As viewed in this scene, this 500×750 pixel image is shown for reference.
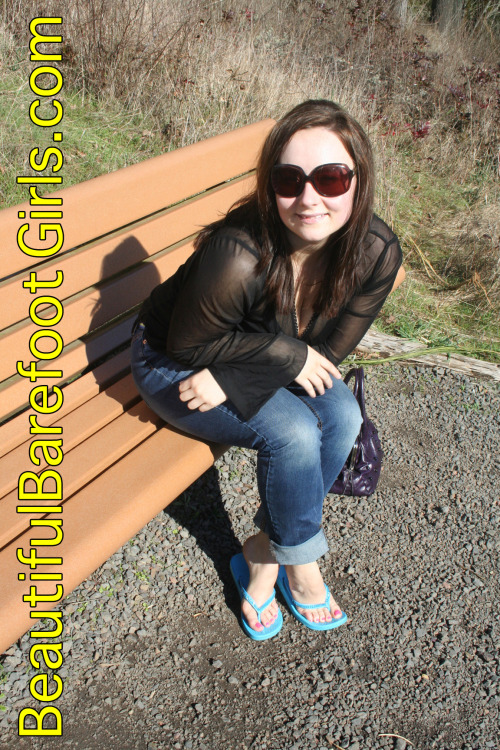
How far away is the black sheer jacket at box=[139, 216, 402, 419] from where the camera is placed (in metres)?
1.99

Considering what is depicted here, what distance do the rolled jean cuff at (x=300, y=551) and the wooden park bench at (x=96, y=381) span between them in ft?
1.17

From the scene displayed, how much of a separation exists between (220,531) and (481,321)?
2.34 m

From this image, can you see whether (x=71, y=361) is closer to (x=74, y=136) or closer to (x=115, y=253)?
(x=115, y=253)

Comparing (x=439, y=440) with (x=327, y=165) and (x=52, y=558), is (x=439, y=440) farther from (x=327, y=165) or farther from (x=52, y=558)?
(x=52, y=558)

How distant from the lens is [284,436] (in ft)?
6.70

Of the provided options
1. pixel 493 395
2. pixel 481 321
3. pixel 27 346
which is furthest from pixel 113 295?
pixel 481 321

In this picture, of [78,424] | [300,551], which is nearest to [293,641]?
[300,551]

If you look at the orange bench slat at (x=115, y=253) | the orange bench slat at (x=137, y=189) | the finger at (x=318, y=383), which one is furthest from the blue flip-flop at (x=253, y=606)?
the orange bench slat at (x=137, y=189)

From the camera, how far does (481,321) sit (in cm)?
420

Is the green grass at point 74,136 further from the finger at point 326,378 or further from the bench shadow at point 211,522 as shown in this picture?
the finger at point 326,378

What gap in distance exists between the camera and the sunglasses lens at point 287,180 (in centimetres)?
190

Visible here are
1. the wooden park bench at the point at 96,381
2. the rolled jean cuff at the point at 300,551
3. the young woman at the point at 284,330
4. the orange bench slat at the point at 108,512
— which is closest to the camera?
the orange bench slat at the point at 108,512

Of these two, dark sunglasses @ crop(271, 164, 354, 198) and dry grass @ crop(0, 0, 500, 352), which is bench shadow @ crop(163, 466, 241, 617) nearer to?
dark sunglasses @ crop(271, 164, 354, 198)

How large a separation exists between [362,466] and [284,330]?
89 centimetres
